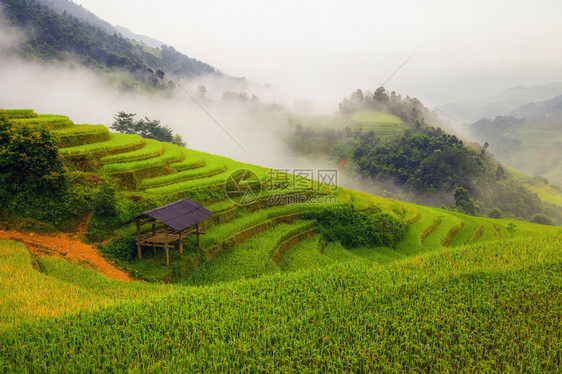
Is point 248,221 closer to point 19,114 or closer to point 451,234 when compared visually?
point 19,114

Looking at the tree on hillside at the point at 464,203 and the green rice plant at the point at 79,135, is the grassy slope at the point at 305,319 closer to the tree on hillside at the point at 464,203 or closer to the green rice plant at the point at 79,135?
the green rice plant at the point at 79,135

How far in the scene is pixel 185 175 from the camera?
43.3 feet

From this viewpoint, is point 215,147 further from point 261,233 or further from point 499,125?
point 499,125

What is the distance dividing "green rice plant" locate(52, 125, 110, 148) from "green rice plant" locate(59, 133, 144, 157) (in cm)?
30

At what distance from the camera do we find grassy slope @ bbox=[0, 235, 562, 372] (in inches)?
146

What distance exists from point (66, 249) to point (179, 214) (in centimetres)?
317

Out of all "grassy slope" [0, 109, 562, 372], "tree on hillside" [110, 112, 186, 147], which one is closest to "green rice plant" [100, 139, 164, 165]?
"grassy slope" [0, 109, 562, 372]

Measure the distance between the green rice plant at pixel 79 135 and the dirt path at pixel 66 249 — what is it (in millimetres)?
5166

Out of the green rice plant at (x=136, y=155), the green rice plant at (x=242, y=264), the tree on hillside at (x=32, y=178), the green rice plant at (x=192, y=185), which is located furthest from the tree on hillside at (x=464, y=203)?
the tree on hillside at (x=32, y=178)

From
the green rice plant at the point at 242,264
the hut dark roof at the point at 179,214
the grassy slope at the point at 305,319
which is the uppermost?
the hut dark roof at the point at 179,214

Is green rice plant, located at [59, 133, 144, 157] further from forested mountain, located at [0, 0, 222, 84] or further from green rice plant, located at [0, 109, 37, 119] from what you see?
forested mountain, located at [0, 0, 222, 84]

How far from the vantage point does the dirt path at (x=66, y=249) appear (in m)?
7.80

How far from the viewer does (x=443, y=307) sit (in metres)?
4.80

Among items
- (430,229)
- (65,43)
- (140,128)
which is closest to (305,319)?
(430,229)
